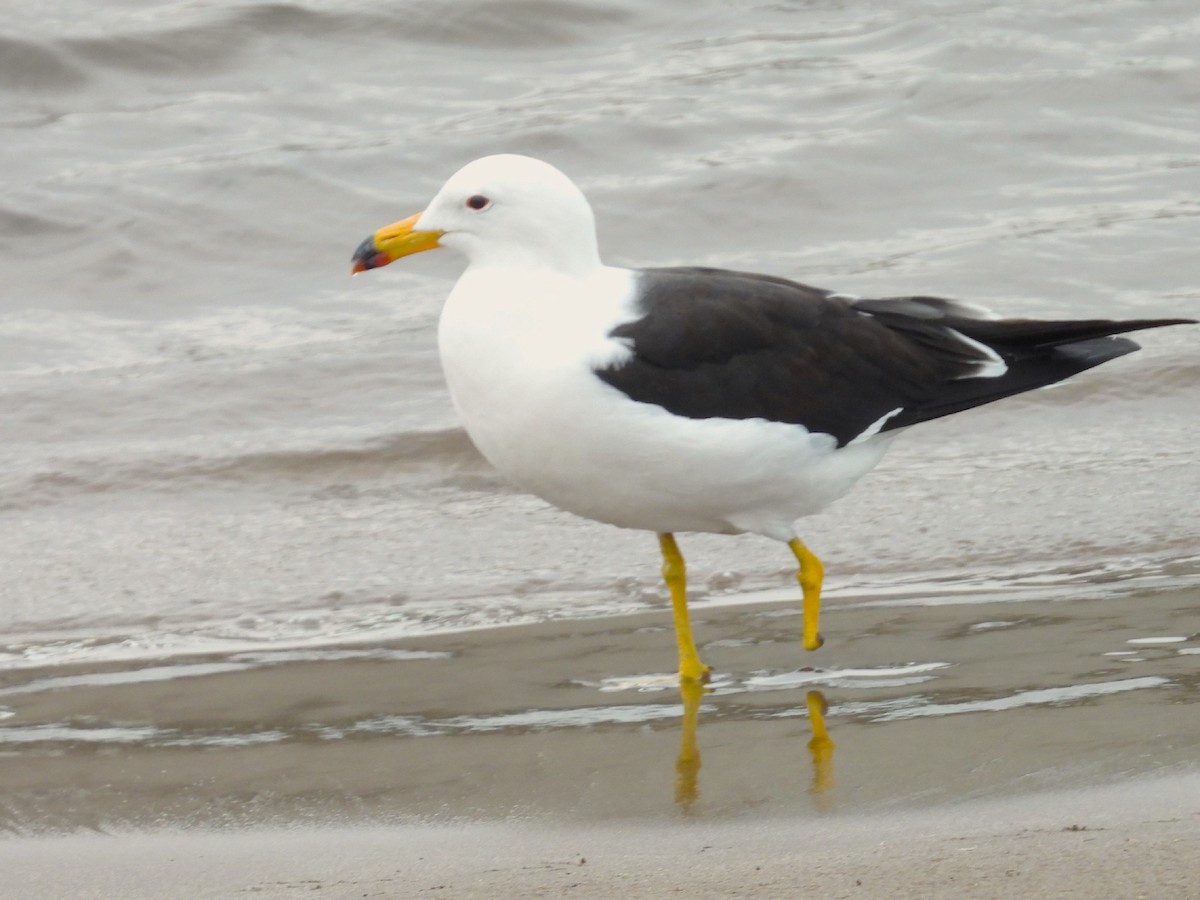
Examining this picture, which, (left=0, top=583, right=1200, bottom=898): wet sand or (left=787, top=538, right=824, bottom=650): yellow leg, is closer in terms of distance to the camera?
(left=0, top=583, right=1200, bottom=898): wet sand

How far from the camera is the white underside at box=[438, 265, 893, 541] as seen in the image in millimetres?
4301

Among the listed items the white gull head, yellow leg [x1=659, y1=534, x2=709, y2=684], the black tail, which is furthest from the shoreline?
the black tail

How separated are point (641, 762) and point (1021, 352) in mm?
1977

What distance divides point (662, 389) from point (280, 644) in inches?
60.8

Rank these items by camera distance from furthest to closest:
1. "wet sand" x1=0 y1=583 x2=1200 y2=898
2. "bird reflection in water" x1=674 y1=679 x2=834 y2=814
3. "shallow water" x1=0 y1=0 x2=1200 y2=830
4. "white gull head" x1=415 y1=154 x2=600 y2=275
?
"shallow water" x1=0 y1=0 x2=1200 y2=830, "white gull head" x1=415 y1=154 x2=600 y2=275, "bird reflection in water" x1=674 y1=679 x2=834 y2=814, "wet sand" x1=0 y1=583 x2=1200 y2=898

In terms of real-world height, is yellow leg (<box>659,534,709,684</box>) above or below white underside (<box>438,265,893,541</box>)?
below

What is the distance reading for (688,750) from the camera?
392cm

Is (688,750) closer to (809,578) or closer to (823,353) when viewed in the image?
(809,578)

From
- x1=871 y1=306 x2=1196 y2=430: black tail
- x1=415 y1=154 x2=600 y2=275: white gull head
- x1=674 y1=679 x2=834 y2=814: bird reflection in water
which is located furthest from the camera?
x1=871 y1=306 x2=1196 y2=430: black tail

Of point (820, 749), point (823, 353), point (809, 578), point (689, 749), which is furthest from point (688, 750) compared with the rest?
point (823, 353)

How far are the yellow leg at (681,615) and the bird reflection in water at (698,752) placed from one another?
5 centimetres

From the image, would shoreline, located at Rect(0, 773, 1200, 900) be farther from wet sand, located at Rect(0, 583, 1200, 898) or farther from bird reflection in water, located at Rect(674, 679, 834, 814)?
bird reflection in water, located at Rect(674, 679, 834, 814)

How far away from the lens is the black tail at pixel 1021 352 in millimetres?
5070

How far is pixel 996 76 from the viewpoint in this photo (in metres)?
12.4
